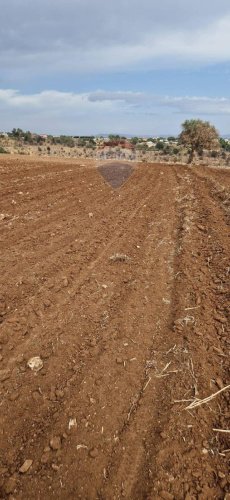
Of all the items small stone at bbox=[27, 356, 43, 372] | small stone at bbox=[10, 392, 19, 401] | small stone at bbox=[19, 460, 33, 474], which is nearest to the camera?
small stone at bbox=[19, 460, 33, 474]

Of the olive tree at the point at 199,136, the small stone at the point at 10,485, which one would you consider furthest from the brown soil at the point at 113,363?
the olive tree at the point at 199,136

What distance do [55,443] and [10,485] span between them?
18.5 inches

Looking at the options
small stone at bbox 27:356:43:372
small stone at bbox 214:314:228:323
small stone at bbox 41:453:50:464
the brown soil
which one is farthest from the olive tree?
small stone at bbox 41:453:50:464

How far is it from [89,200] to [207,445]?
9685mm

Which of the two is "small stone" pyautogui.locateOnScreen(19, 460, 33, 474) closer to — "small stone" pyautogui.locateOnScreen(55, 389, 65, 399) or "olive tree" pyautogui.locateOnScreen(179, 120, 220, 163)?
"small stone" pyautogui.locateOnScreen(55, 389, 65, 399)

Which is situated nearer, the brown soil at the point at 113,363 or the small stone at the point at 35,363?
the brown soil at the point at 113,363

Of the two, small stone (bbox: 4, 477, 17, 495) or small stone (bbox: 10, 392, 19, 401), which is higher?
small stone (bbox: 10, 392, 19, 401)

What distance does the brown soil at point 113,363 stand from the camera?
3010 millimetres

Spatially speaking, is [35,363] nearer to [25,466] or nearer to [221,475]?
[25,466]

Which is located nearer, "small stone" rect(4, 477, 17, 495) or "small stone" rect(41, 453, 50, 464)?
"small stone" rect(4, 477, 17, 495)

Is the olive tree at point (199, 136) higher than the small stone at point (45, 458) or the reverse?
higher

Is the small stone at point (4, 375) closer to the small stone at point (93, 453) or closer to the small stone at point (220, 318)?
the small stone at point (93, 453)

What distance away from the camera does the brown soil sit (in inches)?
118

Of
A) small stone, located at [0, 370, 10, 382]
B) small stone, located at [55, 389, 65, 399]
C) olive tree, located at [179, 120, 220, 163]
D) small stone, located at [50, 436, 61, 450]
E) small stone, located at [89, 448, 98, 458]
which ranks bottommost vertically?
small stone, located at [89, 448, 98, 458]
